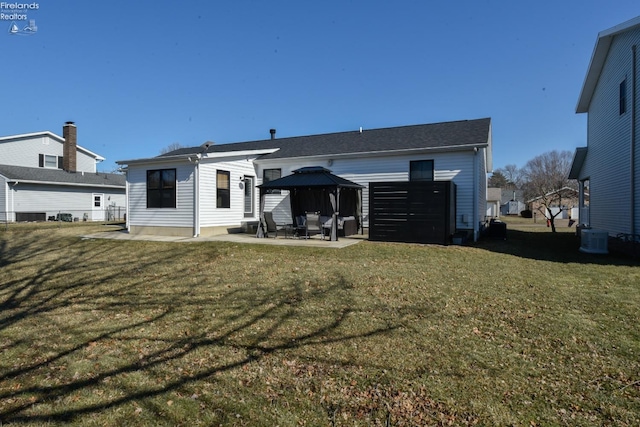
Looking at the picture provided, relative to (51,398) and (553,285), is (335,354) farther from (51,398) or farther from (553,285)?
(553,285)

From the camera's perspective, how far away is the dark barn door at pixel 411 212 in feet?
37.6

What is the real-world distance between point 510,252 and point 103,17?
15723 mm

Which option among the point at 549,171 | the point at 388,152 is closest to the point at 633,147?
the point at 388,152

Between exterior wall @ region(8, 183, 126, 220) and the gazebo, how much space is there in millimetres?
21080

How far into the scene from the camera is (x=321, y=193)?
50.6 ft

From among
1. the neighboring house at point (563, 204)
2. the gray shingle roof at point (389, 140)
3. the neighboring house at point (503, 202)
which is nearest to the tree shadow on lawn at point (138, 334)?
the gray shingle roof at point (389, 140)

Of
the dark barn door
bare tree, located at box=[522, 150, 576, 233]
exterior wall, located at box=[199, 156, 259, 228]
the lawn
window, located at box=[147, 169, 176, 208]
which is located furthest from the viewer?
bare tree, located at box=[522, 150, 576, 233]

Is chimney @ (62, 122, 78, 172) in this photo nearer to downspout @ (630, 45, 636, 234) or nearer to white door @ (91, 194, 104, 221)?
white door @ (91, 194, 104, 221)

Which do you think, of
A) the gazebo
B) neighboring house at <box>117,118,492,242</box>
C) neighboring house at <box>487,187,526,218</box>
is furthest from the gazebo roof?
neighboring house at <box>487,187,526,218</box>

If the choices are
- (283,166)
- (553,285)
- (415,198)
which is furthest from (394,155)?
A: (553,285)

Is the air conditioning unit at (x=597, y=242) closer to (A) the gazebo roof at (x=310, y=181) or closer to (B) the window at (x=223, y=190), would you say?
(A) the gazebo roof at (x=310, y=181)

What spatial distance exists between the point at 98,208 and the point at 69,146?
19.3 feet

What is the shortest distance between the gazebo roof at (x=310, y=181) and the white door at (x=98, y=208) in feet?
73.5

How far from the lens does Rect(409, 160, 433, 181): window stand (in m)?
13.8
